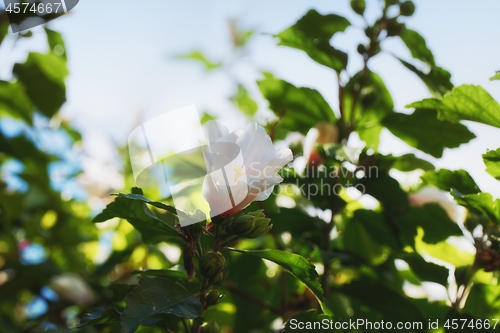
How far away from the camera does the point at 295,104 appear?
1078 millimetres

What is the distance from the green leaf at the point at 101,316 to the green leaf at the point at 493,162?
565 millimetres

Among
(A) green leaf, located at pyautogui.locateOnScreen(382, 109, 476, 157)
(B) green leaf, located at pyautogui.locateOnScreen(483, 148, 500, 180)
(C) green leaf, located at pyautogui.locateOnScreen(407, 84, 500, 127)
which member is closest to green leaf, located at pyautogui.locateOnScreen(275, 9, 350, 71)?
(A) green leaf, located at pyautogui.locateOnScreen(382, 109, 476, 157)

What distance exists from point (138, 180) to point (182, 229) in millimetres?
194

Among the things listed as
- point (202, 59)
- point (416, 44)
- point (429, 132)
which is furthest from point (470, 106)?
point (202, 59)

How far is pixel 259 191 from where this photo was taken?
2.08ft

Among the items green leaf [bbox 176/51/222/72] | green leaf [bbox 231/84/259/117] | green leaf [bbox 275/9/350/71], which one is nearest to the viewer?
green leaf [bbox 275/9/350/71]

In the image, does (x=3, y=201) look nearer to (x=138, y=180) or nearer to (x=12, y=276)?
(x=12, y=276)

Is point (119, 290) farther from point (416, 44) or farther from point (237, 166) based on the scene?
point (416, 44)

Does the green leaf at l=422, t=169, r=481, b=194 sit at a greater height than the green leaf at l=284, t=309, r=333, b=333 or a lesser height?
greater

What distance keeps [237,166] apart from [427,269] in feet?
1.46

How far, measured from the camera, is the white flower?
0.63 meters

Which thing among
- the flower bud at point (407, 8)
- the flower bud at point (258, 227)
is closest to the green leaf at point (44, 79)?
the flower bud at point (407, 8)

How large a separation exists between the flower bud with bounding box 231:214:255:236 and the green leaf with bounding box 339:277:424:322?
0.39 m

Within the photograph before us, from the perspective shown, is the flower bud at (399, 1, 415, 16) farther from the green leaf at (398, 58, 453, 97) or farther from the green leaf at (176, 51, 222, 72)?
the green leaf at (176, 51, 222, 72)
